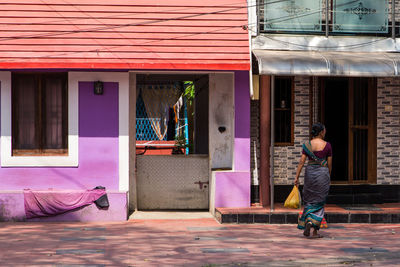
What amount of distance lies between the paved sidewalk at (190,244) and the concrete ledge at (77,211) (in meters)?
0.27

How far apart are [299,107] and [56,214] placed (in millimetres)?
5249

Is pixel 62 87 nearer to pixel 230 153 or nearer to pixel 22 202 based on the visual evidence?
pixel 22 202

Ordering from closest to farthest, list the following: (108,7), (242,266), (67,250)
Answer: (242,266) → (67,250) → (108,7)

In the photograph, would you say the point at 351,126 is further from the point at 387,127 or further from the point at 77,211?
the point at 77,211

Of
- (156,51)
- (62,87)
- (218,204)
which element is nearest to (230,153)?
(218,204)

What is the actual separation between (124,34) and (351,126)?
16.7ft

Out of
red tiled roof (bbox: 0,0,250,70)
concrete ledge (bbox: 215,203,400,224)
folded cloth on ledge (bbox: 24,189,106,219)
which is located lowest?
concrete ledge (bbox: 215,203,400,224)

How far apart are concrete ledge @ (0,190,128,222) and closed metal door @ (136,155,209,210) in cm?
137

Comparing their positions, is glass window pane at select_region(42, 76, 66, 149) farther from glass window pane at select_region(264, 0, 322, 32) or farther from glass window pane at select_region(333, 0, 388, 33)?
glass window pane at select_region(333, 0, 388, 33)

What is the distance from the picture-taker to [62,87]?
12539 mm

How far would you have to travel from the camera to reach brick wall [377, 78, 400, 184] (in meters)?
13.8

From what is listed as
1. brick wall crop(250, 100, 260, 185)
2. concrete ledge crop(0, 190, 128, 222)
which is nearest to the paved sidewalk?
concrete ledge crop(0, 190, 128, 222)

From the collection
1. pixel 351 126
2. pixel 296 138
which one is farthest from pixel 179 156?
pixel 351 126

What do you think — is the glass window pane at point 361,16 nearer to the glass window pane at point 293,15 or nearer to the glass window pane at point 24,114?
the glass window pane at point 293,15
